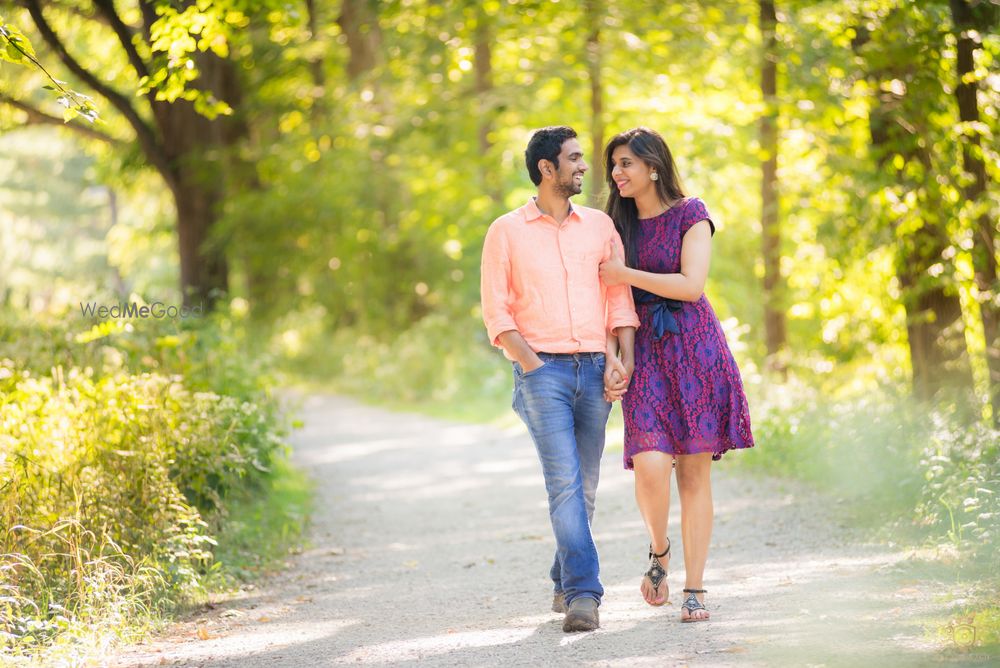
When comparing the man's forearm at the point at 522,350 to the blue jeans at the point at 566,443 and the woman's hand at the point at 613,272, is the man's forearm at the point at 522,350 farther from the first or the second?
the woman's hand at the point at 613,272

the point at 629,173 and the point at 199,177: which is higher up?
the point at 199,177

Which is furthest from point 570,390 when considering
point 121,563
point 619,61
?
point 619,61

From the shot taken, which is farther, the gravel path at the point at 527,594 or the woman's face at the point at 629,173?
the woman's face at the point at 629,173

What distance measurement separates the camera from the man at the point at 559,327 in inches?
211

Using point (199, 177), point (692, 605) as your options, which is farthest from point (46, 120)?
point (692, 605)

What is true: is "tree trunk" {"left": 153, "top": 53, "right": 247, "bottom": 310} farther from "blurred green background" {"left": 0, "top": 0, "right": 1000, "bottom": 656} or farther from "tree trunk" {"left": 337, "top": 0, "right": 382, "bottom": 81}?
"tree trunk" {"left": 337, "top": 0, "right": 382, "bottom": 81}

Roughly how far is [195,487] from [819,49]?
7423 mm

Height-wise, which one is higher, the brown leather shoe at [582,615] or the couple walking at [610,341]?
the couple walking at [610,341]

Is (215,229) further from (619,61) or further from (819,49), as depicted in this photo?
(819,49)

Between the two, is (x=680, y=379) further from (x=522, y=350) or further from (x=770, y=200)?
(x=770, y=200)

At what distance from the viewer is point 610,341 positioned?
552cm

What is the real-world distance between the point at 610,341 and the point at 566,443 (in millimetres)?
517

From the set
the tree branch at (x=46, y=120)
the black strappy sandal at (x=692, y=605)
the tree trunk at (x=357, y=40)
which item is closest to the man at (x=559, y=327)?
the black strappy sandal at (x=692, y=605)
